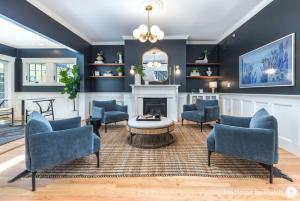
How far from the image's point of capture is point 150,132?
129 inches

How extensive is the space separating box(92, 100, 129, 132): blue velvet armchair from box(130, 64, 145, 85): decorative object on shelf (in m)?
1.22

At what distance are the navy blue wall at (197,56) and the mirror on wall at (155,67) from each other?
0.99 meters

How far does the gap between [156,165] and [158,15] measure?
3.48m

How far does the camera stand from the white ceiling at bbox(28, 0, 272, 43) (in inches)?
149

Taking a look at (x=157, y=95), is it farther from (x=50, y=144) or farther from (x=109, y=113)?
(x=50, y=144)

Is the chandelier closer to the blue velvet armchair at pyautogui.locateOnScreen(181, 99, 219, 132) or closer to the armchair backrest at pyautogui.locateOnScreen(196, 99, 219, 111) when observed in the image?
the blue velvet armchair at pyautogui.locateOnScreen(181, 99, 219, 132)

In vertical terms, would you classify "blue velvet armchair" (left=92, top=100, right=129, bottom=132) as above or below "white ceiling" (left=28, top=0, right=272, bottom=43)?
below

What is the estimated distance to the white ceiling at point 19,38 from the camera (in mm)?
4820

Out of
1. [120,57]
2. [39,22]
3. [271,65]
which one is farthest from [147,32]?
[120,57]

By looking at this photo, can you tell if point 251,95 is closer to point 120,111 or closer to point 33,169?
point 120,111

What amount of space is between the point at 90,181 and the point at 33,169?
0.64 m

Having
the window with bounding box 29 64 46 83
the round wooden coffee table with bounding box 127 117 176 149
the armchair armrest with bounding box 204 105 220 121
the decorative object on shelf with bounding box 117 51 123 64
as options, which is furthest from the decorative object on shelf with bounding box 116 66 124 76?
the armchair armrest with bounding box 204 105 220 121

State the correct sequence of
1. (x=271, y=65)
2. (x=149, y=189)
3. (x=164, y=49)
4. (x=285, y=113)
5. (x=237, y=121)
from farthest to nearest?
(x=164, y=49) < (x=271, y=65) < (x=285, y=113) < (x=237, y=121) < (x=149, y=189)

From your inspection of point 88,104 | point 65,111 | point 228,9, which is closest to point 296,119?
point 228,9
